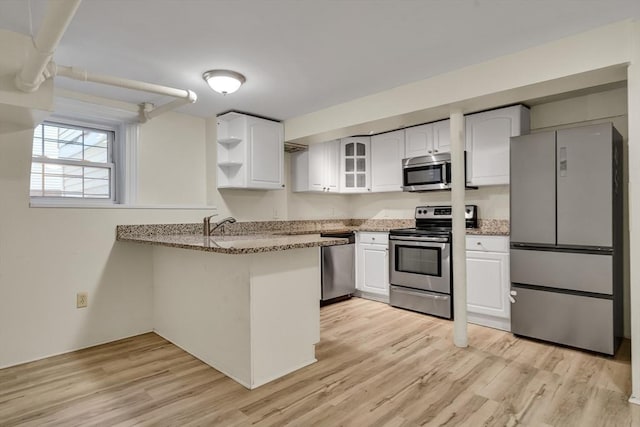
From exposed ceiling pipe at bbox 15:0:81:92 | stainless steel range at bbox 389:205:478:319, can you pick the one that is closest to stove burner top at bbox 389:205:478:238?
stainless steel range at bbox 389:205:478:319

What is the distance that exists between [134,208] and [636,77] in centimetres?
371

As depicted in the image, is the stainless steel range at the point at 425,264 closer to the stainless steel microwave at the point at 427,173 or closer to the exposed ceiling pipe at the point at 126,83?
the stainless steel microwave at the point at 427,173

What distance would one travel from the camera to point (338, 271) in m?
4.37

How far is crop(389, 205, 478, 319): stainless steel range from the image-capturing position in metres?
3.65

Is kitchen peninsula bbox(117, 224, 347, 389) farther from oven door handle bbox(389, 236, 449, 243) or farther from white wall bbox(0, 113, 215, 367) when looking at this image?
oven door handle bbox(389, 236, 449, 243)

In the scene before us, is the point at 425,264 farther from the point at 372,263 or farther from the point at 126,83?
the point at 126,83

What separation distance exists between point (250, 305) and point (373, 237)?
2.42 metres

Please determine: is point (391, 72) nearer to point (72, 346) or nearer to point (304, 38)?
point (304, 38)

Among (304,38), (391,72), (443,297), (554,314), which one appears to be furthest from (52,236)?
(554,314)

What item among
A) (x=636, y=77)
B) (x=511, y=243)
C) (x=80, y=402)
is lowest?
(x=80, y=402)

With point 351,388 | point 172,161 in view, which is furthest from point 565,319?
point 172,161

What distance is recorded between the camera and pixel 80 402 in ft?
6.98

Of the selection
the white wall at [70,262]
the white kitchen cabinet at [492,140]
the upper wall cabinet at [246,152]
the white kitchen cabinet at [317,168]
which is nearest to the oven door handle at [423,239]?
the white kitchen cabinet at [492,140]

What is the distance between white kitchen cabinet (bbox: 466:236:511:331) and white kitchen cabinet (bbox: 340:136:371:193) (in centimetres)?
165
